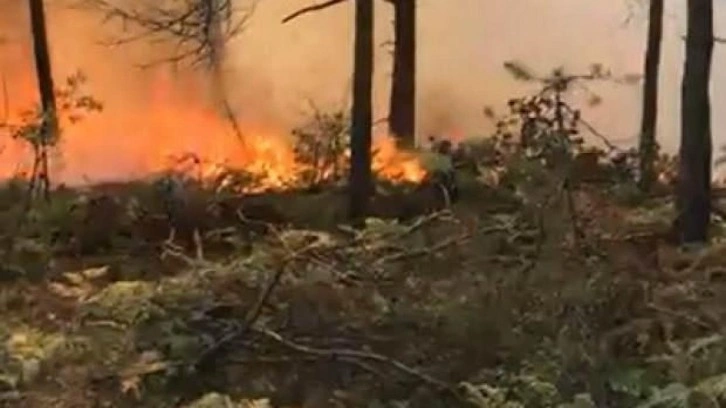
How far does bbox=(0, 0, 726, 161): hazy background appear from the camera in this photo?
19.9 metres

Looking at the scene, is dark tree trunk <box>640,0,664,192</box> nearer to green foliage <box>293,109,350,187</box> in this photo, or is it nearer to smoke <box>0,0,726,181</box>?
green foliage <box>293,109,350,187</box>

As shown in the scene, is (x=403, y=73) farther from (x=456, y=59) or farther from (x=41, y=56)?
(x=456, y=59)

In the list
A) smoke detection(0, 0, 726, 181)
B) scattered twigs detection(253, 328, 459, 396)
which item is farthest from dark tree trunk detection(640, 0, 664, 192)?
scattered twigs detection(253, 328, 459, 396)

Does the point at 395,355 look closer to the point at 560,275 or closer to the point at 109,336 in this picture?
the point at 560,275

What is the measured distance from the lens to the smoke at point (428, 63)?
1966cm

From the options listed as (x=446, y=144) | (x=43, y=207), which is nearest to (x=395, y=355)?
(x=43, y=207)

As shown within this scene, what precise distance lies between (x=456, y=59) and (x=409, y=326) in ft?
45.8

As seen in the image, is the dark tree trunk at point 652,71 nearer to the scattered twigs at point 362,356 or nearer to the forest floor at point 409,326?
the forest floor at point 409,326

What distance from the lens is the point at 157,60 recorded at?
19719 mm

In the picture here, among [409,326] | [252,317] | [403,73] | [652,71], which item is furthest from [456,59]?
[252,317]

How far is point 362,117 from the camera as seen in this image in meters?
12.2

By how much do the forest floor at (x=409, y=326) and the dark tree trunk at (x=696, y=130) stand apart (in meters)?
1.43

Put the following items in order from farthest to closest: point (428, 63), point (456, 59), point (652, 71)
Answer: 1. point (456, 59)
2. point (428, 63)
3. point (652, 71)

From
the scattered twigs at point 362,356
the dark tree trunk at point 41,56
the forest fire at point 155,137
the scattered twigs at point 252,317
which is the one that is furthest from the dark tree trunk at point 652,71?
the scattered twigs at point 362,356
